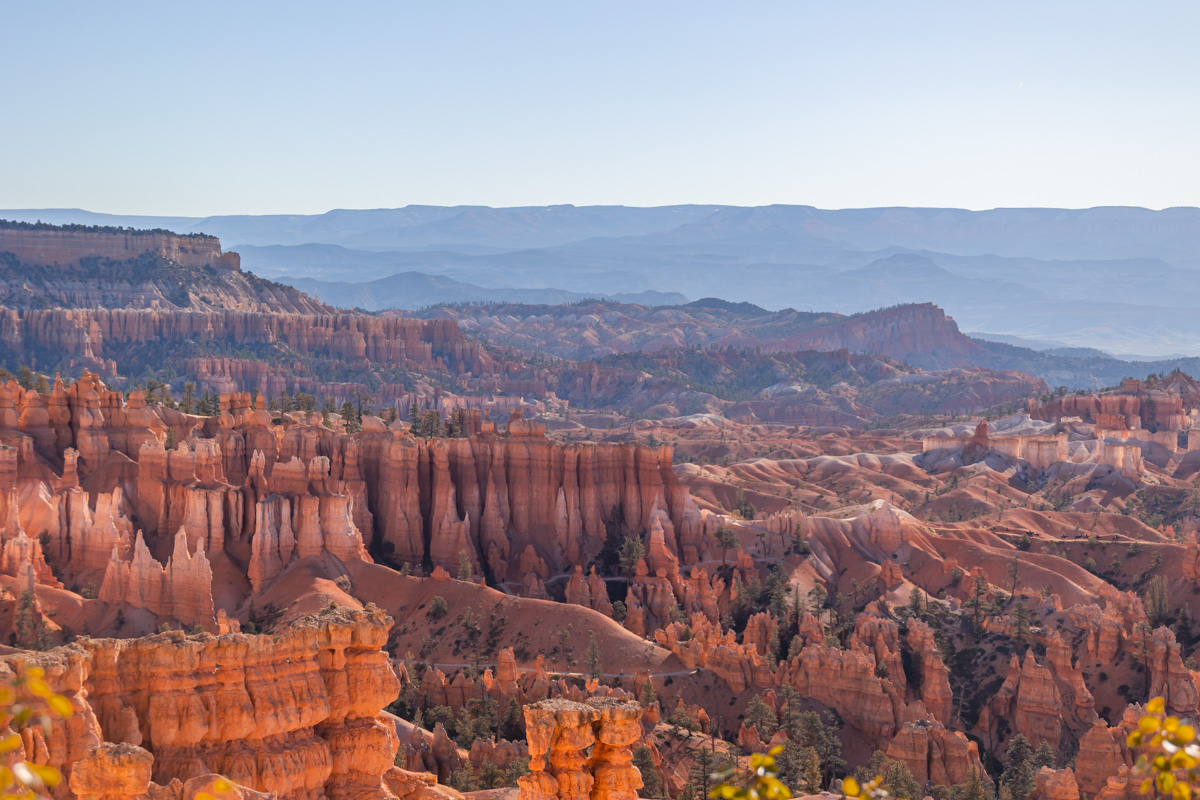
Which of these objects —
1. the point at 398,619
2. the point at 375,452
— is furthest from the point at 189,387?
the point at 398,619

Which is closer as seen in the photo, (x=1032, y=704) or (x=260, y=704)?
(x=260, y=704)

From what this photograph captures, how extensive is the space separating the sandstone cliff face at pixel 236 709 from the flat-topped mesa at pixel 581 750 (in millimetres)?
3442

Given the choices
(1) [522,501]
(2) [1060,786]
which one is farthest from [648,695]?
(1) [522,501]

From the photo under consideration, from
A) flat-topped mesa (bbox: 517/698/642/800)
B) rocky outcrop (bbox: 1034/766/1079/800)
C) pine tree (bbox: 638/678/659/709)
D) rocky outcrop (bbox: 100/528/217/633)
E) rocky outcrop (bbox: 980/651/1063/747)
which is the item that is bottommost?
rocky outcrop (bbox: 980/651/1063/747)

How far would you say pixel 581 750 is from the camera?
2928 centimetres

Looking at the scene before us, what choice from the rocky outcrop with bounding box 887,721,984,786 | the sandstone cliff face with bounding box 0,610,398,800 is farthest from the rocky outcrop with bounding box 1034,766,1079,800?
the sandstone cliff face with bounding box 0,610,398,800

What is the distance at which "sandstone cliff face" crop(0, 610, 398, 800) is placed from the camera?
25312mm

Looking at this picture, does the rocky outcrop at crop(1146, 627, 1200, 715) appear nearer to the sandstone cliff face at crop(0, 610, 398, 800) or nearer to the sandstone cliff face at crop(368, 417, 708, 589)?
the sandstone cliff face at crop(368, 417, 708, 589)

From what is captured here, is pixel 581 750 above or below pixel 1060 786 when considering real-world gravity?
above

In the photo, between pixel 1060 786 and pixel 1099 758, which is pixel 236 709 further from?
pixel 1099 758

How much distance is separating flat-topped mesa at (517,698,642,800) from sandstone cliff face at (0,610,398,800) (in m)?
3.44

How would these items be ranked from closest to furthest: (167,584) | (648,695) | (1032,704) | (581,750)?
1. (581,750)
2. (648,695)
3. (1032,704)
4. (167,584)

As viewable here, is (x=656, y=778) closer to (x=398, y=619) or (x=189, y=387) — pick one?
(x=398, y=619)

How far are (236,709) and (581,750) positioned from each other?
703cm
